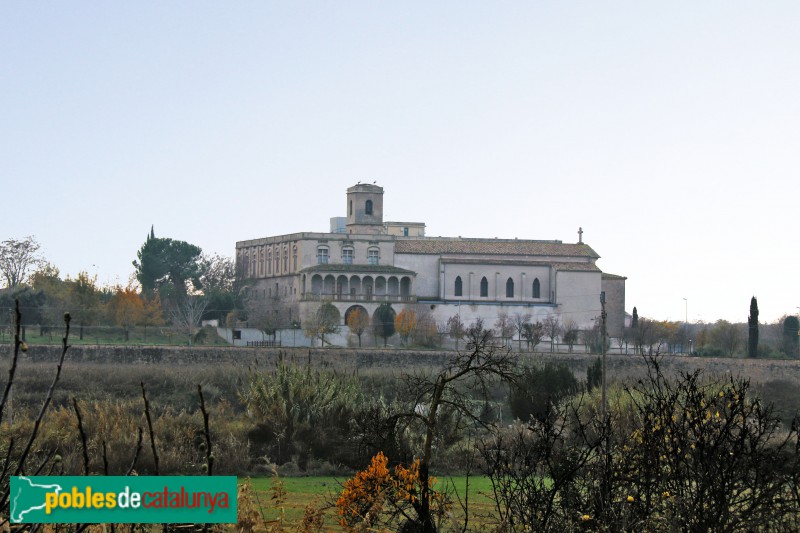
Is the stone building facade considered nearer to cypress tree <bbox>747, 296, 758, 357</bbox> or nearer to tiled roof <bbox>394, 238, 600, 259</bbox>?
tiled roof <bbox>394, 238, 600, 259</bbox>

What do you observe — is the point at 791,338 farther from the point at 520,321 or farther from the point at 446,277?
the point at 446,277

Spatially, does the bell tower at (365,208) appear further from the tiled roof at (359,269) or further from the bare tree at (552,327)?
the bare tree at (552,327)

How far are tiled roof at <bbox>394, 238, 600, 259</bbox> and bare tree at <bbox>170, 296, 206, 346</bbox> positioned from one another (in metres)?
13.7

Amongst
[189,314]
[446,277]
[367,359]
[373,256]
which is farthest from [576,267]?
[189,314]

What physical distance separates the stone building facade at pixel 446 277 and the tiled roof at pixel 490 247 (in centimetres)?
7

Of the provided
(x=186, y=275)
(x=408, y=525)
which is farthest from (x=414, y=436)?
(x=186, y=275)

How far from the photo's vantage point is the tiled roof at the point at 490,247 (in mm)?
74938

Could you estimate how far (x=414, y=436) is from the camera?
20.8 metres

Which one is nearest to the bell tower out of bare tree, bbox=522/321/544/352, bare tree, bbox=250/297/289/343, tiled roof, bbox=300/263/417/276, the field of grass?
tiled roof, bbox=300/263/417/276

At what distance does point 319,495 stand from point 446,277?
5706 cm

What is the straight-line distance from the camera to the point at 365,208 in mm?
79625

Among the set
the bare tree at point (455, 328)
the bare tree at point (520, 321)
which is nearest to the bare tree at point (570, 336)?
the bare tree at point (520, 321)

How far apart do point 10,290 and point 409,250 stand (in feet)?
85.9

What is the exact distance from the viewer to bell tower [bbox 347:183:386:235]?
7900 centimetres
